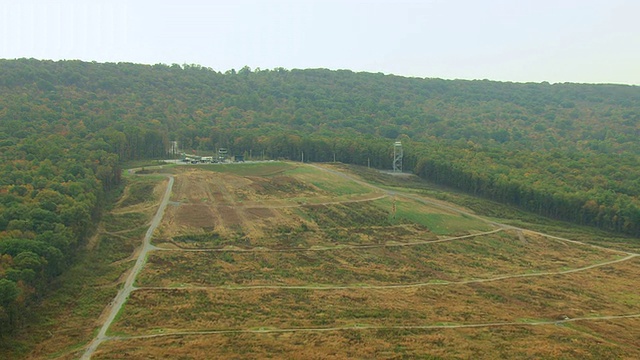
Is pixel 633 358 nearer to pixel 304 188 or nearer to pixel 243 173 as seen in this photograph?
pixel 304 188

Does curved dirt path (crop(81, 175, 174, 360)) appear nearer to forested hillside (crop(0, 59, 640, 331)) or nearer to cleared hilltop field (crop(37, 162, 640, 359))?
cleared hilltop field (crop(37, 162, 640, 359))

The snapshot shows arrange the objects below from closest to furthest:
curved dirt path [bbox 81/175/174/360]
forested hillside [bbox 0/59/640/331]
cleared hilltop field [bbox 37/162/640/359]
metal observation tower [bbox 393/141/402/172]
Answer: curved dirt path [bbox 81/175/174/360] → cleared hilltop field [bbox 37/162/640/359] → forested hillside [bbox 0/59/640/331] → metal observation tower [bbox 393/141/402/172]

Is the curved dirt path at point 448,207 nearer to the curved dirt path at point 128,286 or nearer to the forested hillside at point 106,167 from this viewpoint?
the forested hillside at point 106,167

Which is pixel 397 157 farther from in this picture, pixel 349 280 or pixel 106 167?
pixel 349 280

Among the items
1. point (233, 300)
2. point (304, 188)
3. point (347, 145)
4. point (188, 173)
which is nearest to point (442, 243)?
point (304, 188)

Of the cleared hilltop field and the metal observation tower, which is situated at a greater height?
the metal observation tower

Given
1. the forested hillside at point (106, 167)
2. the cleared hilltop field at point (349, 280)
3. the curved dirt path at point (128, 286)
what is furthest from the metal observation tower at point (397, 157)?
the curved dirt path at point (128, 286)

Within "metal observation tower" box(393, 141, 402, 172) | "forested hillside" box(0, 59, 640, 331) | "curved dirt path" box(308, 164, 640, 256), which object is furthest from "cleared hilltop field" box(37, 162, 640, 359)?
"metal observation tower" box(393, 141, 402, 172)
